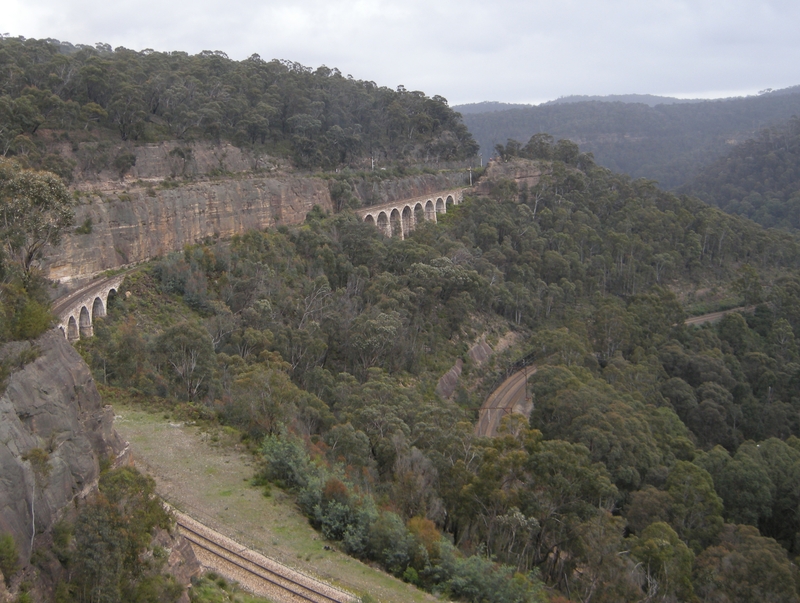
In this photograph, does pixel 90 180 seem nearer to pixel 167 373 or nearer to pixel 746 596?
pixel 167 373

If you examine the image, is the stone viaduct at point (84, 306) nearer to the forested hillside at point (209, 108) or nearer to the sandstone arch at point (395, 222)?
the forested hillside at point (209, 108)

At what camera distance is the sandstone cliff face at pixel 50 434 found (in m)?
11.3

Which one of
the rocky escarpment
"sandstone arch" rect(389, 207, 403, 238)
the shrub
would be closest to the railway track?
the shrub

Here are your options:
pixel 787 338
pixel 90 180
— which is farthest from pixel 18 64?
pixel 787 338

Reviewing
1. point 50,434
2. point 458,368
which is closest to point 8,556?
point 50,434

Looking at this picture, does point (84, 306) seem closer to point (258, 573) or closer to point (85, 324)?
point (85, 324)

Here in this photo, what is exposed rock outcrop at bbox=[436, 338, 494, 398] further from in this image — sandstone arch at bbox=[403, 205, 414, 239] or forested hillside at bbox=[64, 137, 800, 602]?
sandstone arch at bbox=[403, 205, 414, 239]

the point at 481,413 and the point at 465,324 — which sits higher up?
the point at 465,324

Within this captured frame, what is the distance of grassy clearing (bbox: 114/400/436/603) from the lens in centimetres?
1628

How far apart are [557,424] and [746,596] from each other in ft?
36.4

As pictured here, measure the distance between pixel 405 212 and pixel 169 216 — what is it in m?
25.2

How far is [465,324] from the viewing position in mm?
47125

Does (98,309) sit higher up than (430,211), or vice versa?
(430,211)

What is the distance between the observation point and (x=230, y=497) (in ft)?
61.3
